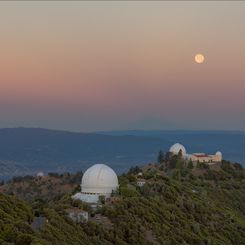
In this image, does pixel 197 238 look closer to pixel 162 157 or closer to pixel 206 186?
pixel 206 186

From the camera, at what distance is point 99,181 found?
191ft

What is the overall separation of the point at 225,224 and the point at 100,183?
13.4m

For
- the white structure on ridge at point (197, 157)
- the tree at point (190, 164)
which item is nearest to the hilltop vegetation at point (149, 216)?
the tree at point (190, 164)

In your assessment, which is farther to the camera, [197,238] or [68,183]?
[68,183]

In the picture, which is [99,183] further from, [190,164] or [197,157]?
[197,157]

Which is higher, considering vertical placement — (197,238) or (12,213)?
(12,213)

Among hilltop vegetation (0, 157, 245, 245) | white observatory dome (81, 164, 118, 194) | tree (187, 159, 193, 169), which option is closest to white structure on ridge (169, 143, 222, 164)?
tree (187, 159, 193, 169)

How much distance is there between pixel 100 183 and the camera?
58000mm

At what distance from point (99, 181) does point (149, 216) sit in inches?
411

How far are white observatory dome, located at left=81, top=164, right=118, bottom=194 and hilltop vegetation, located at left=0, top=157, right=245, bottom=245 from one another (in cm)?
134

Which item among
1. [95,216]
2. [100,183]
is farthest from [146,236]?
[100,183]

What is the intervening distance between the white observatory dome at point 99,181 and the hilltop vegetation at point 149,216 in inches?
52.8

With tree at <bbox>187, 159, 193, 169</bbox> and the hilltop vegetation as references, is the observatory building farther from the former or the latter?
tree at <bbox>187, 159, 193, 169</bbox>

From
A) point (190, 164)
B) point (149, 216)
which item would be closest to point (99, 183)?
point (149, 216)
